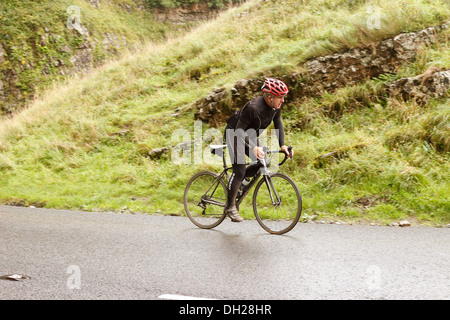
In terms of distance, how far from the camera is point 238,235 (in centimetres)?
689

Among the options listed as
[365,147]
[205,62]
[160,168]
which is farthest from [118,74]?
[365,147]

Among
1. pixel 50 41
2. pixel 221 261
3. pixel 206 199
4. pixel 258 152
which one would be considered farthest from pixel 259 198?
pixel 50 41

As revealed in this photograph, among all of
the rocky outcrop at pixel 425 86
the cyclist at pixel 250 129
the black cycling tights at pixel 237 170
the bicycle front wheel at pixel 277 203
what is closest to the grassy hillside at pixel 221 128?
the rocky outcrop at pixel 425 86

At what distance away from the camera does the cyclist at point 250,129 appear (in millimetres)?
6630

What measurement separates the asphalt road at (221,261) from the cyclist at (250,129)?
0.87m

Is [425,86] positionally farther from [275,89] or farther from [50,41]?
[50,41]

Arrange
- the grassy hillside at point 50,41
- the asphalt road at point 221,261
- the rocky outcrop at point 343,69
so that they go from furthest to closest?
1. the grassy hillside at point 50,41
2. the rocky outcrop at point 343,69
3. the asphalt road at point 221,261

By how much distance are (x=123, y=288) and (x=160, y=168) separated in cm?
649

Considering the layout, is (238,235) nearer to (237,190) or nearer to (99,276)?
(237,190)

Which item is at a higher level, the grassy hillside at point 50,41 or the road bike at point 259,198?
the grassy hillside at point 50,41

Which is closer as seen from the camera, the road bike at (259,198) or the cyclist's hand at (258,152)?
the cyclist's hand at (258,152)

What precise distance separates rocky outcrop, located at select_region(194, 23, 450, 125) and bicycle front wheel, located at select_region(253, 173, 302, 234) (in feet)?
17.5

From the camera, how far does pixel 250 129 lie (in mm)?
6895

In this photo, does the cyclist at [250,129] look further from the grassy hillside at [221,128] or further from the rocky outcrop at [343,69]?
the rocky outcrop at [343,69]
